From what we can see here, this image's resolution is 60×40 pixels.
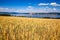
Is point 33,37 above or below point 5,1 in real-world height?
below

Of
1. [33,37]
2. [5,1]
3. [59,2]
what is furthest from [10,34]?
[59,2]

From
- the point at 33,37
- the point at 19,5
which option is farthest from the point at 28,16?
the point at 33,37

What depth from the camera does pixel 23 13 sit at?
250 centimetres

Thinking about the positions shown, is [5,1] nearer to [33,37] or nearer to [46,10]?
[46,10]

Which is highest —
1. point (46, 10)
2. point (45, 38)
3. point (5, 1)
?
point (5, 1)

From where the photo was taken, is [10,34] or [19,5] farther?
[19,5]

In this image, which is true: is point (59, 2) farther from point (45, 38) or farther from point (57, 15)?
point (45, 38)

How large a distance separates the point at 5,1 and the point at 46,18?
0.86 m

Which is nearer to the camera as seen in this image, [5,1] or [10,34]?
[10,34]

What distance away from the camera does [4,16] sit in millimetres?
2660

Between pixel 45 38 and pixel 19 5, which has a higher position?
pixel 19 5

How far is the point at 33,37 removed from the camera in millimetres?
1556

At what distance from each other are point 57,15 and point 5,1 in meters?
1.05

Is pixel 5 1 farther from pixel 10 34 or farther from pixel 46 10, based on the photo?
pixel 10 34
